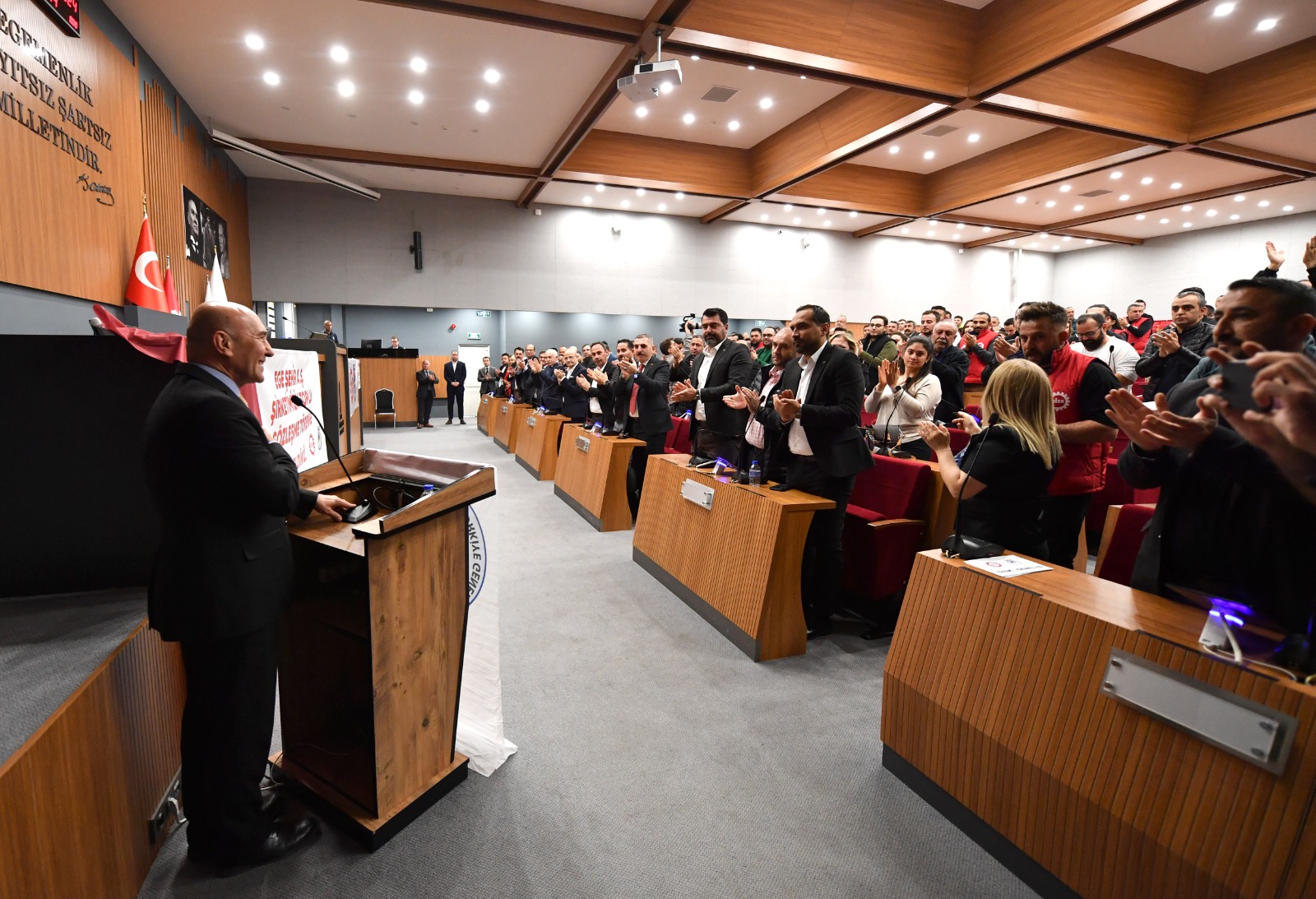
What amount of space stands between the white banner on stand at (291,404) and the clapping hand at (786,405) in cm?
240

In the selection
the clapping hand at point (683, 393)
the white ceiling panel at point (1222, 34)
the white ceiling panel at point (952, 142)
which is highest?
the white ceiling panel at point (1222, 34)

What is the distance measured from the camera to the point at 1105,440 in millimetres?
2594

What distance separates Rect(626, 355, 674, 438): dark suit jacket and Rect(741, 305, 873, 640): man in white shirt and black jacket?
1977 millimetres

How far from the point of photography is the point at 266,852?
1688 millimetres

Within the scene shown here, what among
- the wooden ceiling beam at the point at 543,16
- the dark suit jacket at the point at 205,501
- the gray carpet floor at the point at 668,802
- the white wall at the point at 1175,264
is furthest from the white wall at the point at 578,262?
the dark suit jacket at the point at 205,501

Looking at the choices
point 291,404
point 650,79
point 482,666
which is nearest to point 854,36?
point 650,79

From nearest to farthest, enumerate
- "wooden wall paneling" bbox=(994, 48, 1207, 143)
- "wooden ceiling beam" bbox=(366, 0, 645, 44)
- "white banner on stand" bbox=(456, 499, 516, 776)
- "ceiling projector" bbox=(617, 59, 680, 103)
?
1. "white banner on stand" bbox=(456, 499, 516, 776)
2. "wooden ceiling beam" bbox=(366, 0, 645, 44)
3. "ceiling projector" bbox=(617, 59, 680, 103)
4. "wooden wall paneling" bbox=(994, 48, 1207, 143)

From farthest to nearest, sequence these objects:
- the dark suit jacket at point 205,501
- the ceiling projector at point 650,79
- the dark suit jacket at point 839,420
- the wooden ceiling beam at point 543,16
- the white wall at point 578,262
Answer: the white wall at point 578,262, the ceiling projector at point 650,79, the wooden ceiling beam at point 543,16, the dark suit jacket at point 839,420, the dark suit jacket at point 205,501

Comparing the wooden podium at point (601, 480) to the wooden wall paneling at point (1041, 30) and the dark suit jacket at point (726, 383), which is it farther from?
the wooden wall paneling at point (1041, 30)

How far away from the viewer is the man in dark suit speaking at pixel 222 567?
4.79 ft

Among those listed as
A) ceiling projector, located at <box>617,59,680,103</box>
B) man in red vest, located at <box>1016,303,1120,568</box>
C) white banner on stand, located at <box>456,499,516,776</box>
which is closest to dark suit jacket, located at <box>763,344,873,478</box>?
man in red vest, located at <box>1016,303,1120,568</box>

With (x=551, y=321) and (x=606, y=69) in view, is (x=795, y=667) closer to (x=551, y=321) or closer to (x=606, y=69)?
(x=606, y=69)

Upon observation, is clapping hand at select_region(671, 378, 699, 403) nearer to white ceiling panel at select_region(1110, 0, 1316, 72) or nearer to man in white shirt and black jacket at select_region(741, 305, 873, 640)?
man in white shirt and black jacket at select_region(741, 305, 873, 640)

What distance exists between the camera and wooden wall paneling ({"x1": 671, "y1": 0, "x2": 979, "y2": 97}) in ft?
19.2
